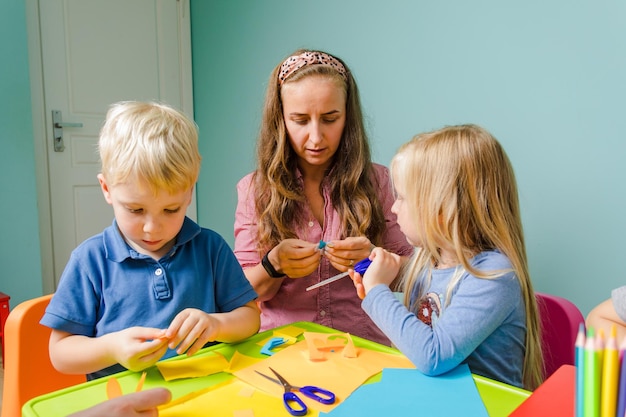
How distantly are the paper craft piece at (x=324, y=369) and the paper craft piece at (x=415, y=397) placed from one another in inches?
0.8

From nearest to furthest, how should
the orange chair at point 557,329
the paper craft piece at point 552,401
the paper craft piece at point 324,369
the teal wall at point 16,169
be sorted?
the paper craft piece at point 552,401 < the paper craft piece at point 324,369 < the orange chair at point 557,329 < the teal wall at point 16,169

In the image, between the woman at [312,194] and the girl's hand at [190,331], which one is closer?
the girl's hand at [190,331]

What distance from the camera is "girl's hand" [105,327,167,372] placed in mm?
652

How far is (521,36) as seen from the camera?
1.32 meters

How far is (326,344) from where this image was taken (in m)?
0.79

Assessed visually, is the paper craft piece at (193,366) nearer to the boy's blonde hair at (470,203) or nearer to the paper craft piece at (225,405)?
the paper craft piece at (225,405)

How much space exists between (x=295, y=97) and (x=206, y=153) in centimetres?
169

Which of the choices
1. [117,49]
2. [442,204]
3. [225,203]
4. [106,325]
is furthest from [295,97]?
[117,49]

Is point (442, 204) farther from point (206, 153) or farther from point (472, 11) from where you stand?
point (206, 153)

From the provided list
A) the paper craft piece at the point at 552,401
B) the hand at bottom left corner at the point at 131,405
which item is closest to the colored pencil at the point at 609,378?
the paper craft piece at the point at 552,401

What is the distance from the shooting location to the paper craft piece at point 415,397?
1.87 ft

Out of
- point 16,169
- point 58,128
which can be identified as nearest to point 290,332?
point 16,169

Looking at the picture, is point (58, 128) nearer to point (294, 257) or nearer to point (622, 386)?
point (294, 257)

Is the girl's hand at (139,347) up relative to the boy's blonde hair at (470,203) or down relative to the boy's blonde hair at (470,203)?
down
